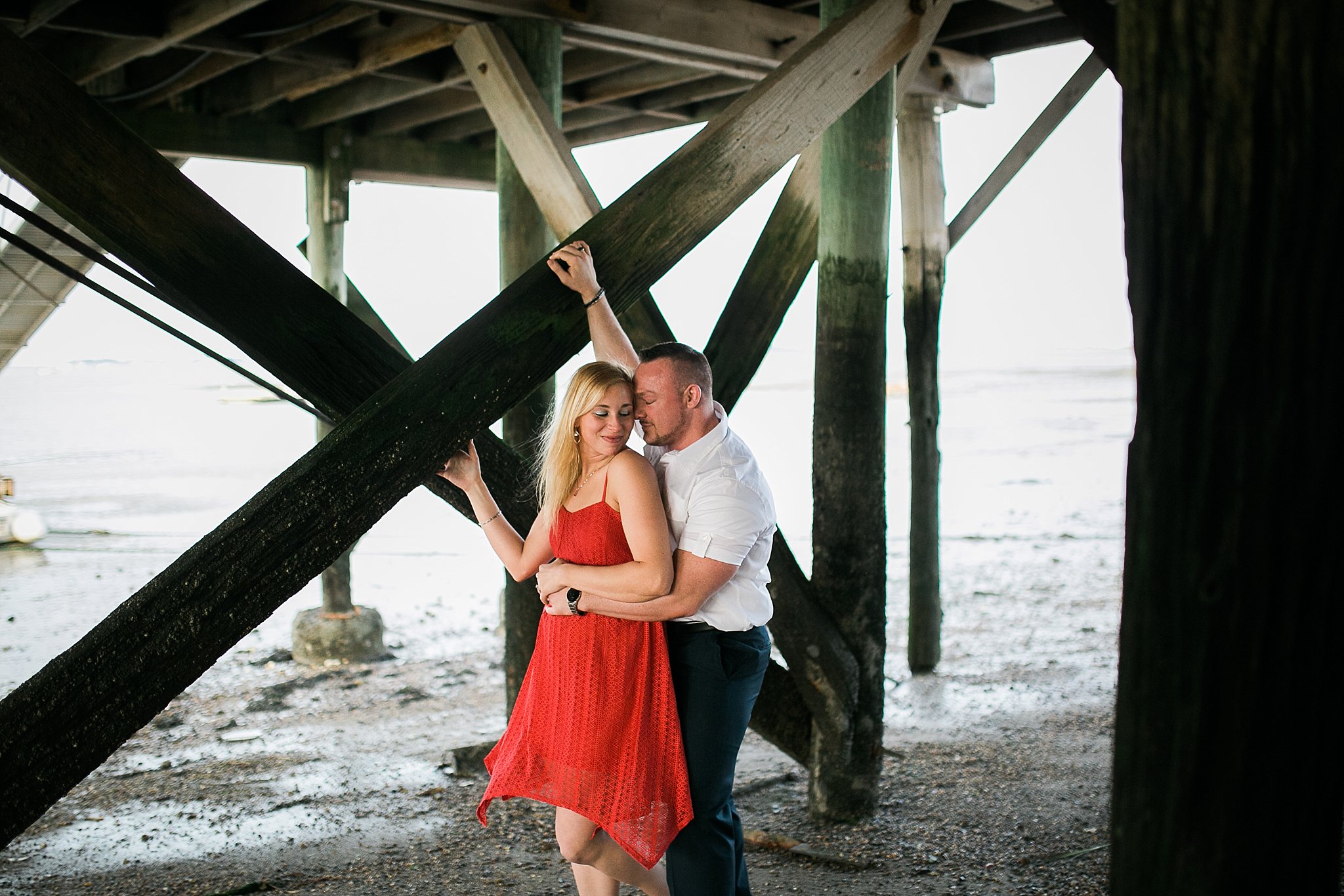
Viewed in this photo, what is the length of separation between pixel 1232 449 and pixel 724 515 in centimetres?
146

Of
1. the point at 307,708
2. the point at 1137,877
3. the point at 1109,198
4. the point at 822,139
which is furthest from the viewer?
the point at 1109,198

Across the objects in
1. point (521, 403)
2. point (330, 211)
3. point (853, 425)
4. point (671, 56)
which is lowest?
point (853, 425)

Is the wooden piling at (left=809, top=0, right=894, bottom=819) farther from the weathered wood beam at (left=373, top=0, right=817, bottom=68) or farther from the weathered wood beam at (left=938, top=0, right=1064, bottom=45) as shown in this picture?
the weathered wood beam at (left=938, top=0, right=1064, bottom=45)

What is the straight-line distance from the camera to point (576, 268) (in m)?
2.85

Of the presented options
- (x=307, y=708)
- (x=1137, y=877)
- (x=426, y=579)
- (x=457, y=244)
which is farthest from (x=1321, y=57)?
(x=457, y=244)

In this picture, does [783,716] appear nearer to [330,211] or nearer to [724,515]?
[724,515]

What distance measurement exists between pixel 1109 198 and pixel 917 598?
79.9 meters

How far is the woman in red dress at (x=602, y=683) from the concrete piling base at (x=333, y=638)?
16.1ft

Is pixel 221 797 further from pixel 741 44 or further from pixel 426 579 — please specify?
pixel 426 579

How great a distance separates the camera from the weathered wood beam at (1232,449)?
59.6 inches

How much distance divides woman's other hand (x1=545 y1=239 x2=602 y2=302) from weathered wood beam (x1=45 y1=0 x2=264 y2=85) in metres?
2.33

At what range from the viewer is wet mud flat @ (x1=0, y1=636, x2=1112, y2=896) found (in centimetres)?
403

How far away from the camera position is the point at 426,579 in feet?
35.8

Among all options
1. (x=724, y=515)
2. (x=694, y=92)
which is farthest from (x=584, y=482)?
(x=694, y=92)
